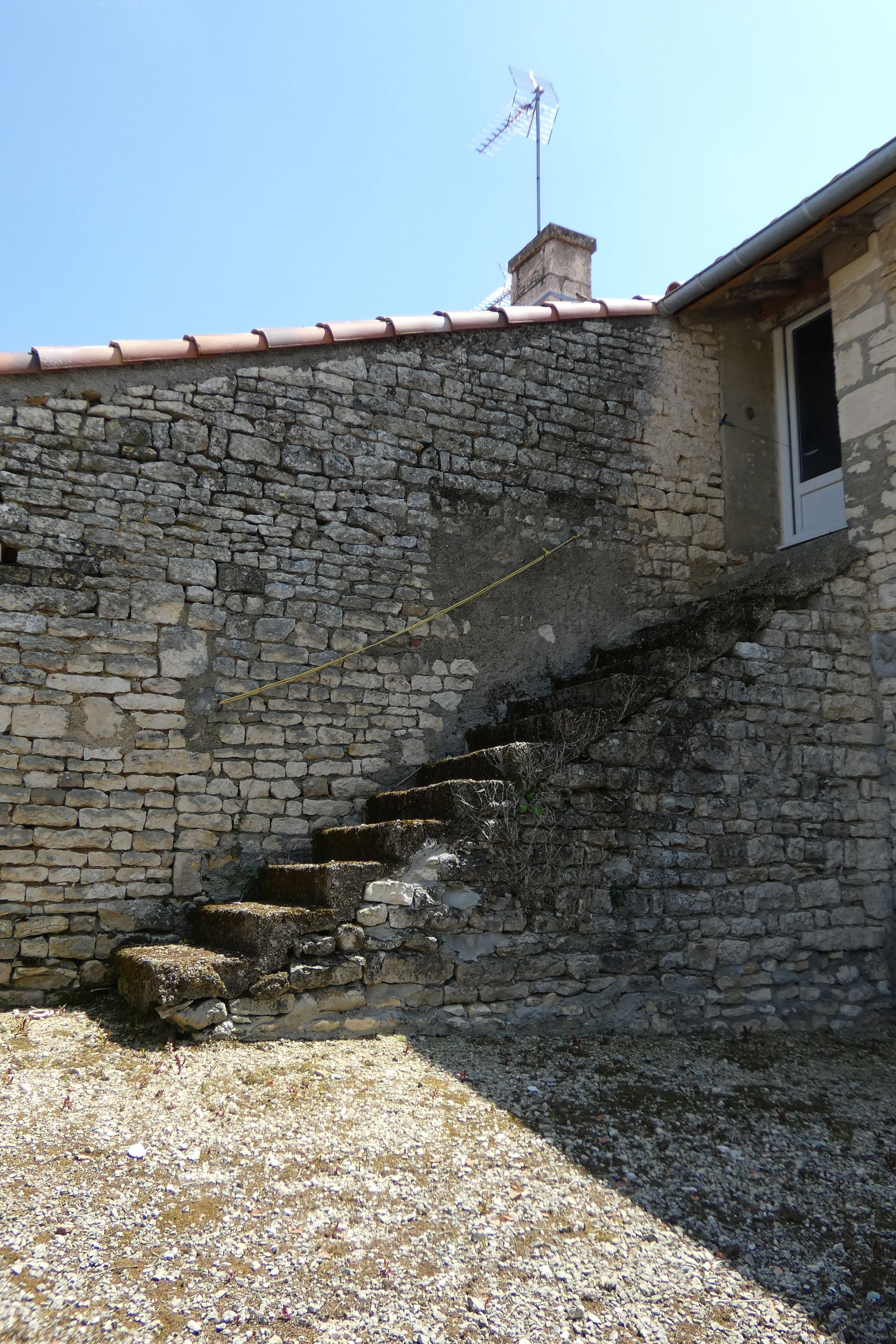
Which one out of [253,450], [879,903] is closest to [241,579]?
[253,450]

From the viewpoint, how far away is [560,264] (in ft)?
30.0

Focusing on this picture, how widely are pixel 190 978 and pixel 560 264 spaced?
7698 millimetres

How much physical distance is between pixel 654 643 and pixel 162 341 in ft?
11.1

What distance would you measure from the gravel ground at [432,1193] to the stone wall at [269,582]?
106cm

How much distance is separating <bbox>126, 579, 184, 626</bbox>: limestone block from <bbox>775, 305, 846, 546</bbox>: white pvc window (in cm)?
443

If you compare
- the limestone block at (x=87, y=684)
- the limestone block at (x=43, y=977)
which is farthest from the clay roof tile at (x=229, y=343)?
the limestone block at (x=43, y=977)

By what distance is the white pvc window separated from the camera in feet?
21.9

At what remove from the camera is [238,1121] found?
3.34 m

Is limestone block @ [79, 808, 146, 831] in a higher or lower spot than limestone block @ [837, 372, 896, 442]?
lower

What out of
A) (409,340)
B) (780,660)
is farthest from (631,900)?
(409,340)

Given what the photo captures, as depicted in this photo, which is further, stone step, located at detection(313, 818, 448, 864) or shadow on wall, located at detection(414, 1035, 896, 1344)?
stone step, located at detection(313, 818, 448, 864)

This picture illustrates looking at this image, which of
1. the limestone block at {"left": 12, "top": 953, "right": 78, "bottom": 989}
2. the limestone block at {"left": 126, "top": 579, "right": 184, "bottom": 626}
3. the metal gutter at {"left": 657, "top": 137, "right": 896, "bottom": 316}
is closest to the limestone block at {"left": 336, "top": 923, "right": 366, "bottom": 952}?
the limestone block at {"left": 12, "top": 953, "right": 78, "bottom": 989}

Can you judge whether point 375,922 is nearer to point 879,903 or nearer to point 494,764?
→ point 494,764

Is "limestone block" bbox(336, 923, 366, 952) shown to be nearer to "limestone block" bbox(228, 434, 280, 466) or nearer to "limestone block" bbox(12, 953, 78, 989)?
"limestone block" bbox(12, 953, 78, 989)
